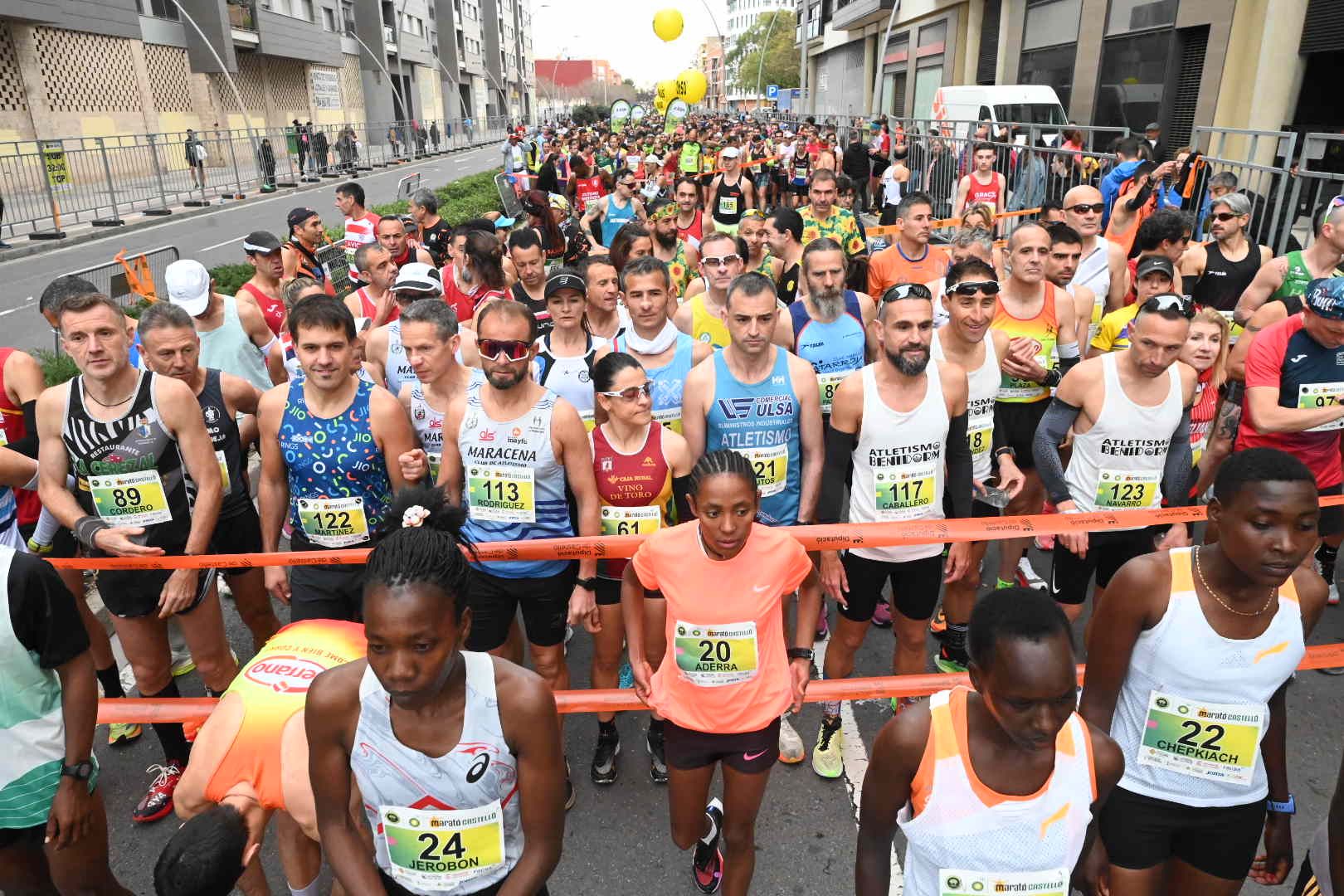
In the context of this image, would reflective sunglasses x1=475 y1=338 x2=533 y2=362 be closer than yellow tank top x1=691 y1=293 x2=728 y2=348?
Yes

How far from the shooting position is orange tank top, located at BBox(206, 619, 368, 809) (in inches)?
93.0

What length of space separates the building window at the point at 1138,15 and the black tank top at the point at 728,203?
1251cm

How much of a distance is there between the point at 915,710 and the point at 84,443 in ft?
11.3

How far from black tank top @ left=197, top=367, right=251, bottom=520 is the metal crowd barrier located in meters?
18.4

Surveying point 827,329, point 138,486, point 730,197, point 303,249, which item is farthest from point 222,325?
point 730,197

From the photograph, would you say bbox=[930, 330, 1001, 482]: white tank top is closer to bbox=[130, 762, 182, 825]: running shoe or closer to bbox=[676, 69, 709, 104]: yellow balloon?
bbox=[130, 762, 182, 825]: running shoe

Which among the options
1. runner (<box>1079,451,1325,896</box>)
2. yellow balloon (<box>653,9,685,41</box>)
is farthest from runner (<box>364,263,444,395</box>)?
yellow balloon (<box>653,9,685,41</box>)

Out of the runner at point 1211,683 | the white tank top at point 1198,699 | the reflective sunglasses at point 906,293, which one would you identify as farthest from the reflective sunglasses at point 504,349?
the white tank top at point 1198,699

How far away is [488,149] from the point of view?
2468 inches

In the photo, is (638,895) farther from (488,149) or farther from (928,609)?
(488,149)

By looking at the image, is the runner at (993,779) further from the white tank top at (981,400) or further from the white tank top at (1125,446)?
the white tank top at (981,400)

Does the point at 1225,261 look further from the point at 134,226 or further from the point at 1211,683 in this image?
the point at 134,226

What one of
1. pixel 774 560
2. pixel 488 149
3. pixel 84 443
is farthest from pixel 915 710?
pixel 488 149

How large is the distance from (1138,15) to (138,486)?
22.1 meters
